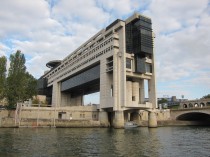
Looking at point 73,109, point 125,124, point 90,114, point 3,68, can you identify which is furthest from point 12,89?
point 125,124

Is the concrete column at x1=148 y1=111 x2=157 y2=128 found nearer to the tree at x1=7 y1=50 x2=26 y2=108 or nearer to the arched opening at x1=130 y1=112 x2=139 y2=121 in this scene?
the arched opening at x1=130 y1=112 x2=139 y2=121

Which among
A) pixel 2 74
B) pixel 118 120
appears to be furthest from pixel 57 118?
pixel 2 74

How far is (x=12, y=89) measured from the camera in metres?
86.2

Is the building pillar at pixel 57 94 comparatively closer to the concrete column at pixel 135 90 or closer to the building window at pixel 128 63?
the concrete column at pixel 135 90

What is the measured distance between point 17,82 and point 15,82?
0.68 m

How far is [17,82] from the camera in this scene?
87.1 m

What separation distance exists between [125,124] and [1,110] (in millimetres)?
45299

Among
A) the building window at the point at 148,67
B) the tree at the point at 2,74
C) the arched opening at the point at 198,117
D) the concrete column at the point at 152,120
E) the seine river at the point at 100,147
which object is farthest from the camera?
the arched opening at the point at 198,117

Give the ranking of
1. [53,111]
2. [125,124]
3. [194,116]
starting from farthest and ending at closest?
[194,116], [53,111], [125,124]

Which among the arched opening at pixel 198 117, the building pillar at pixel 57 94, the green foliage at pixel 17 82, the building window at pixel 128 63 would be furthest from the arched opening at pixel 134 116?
the building pillar at pixel 57 94

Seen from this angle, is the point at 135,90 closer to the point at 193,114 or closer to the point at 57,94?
the point at 193,114

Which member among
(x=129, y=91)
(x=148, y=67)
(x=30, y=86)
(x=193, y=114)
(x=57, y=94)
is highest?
(x=148, y=67)

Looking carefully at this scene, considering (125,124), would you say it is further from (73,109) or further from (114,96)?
(73,109)

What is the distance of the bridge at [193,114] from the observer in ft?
351
